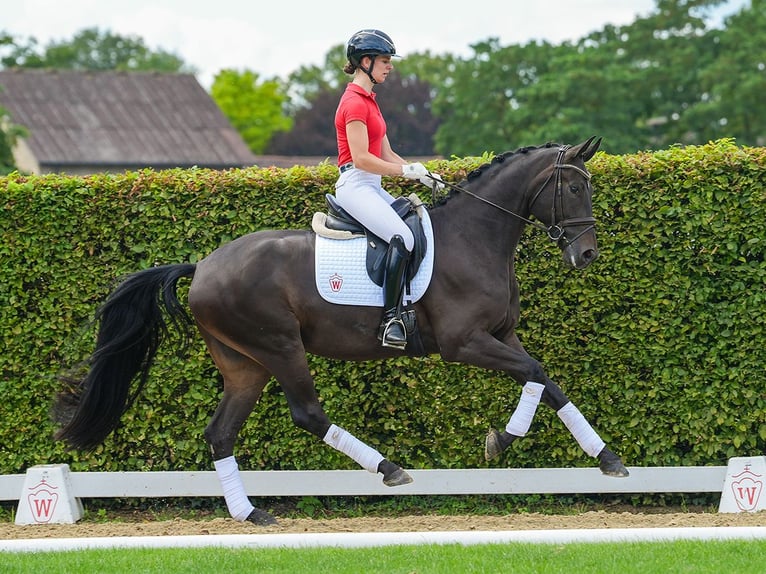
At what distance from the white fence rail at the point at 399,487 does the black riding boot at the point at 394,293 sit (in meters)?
1.67

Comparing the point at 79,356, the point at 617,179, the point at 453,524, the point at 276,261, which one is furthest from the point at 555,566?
the point at 79,356

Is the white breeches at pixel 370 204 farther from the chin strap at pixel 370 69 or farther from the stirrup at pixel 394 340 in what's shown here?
the chin strap at pixel 370 69

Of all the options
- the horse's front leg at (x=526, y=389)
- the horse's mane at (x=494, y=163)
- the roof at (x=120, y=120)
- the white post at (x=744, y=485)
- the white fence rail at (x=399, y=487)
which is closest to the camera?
the horse's front leg at (x=526, y=389)

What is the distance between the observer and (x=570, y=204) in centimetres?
699

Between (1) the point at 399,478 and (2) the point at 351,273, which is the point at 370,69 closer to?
Answer: (2) the point at 351,273

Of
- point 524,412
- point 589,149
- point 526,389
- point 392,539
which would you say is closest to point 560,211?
point 589,149

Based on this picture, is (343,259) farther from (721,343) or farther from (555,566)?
(721,343)

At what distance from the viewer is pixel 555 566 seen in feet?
18.8

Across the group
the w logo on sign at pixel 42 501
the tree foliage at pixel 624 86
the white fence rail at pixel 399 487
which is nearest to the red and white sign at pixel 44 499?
the w logo on sign at pixel 42 501

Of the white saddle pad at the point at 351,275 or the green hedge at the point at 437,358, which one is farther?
the green hedge at the point at 437,358

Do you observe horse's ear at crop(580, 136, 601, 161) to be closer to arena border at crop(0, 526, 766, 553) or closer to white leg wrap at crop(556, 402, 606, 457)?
white leg wrap at crop(556, 402, 606, 457)

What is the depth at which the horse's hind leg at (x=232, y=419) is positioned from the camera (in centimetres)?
749

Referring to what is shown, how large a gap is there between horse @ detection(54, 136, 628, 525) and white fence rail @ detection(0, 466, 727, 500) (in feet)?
2.65

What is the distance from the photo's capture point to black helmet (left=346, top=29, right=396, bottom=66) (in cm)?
698
